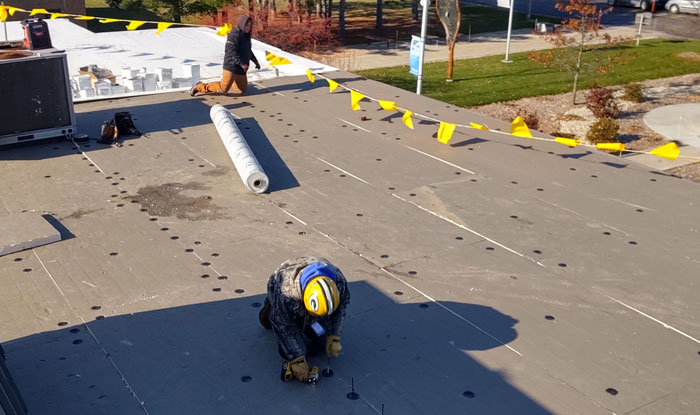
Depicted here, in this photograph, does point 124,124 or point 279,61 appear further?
point 279,61

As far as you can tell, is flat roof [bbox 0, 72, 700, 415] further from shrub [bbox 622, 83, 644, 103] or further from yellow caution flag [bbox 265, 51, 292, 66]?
shrub [bbox 622, 83, 644, 103]

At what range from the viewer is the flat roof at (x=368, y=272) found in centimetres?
596

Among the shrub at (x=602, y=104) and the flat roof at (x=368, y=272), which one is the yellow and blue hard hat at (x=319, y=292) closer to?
the flat roof at (x=368, y=272)

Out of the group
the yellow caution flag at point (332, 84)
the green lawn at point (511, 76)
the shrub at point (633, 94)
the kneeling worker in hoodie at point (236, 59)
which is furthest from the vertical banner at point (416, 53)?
the shrub at point (633, 94)

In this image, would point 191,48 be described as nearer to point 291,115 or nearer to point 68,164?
point 291,115

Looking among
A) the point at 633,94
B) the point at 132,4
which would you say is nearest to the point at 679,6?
the point at 633,94

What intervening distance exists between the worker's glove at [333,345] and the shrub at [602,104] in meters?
16.1

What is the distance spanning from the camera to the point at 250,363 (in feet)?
20.4

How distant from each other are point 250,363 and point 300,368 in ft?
1.75

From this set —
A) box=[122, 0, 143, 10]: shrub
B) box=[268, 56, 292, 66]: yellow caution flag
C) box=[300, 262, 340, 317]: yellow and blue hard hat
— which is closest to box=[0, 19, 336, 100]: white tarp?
box=[268, 56, 292, 66]: yellow caution flag

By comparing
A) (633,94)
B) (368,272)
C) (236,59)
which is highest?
(236,59)

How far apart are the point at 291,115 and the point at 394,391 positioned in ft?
26.1

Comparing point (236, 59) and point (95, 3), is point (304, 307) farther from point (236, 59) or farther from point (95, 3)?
point (95, 3)

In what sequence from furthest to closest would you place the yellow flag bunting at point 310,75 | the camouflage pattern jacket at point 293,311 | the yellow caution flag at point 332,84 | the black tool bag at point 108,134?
the yellow flag bunting at point 310,75 → the yellow caution flag at point 332,84 → the black tool bag at point 108,134 → the camouflage pattern jacket at point 293,311
